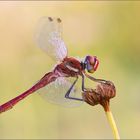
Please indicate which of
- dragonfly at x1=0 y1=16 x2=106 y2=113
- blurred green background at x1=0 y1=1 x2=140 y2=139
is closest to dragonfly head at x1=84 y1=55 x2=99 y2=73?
dragonfly at x1=0 y1=16 x2=106 y2=113

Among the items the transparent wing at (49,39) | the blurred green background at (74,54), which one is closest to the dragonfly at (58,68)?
the transparent wing at (49,39)

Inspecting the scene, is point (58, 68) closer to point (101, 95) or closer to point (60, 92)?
point (60, 92)

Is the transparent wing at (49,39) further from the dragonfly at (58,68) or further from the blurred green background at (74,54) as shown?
the blurred green background at (74,54)

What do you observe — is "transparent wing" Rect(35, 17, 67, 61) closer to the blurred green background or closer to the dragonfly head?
the dragonfly head

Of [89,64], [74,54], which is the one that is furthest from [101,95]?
[74,54]

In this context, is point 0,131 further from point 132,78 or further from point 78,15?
point 78,15

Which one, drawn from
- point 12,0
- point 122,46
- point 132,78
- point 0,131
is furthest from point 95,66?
point 12,0
